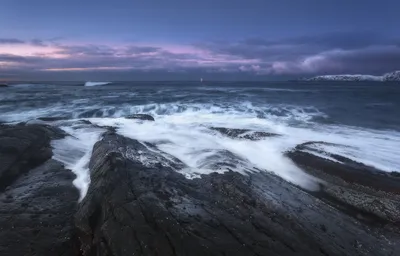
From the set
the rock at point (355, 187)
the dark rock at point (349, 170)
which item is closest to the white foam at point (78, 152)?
the rock at point (355, 187)

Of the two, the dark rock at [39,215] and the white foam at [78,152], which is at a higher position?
the dark rock at [39,215]

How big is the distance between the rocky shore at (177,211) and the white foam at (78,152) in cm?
27

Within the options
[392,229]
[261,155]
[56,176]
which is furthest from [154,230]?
[261,155]

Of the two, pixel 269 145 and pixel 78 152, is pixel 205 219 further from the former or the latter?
pixel 269 145

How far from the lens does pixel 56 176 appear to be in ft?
28.6

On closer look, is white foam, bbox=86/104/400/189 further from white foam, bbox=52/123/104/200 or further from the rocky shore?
white foam, bbox=52/123/104/200

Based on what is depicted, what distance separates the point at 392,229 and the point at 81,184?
7717 mm

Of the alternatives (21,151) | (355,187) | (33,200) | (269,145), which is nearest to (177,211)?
(33,200)

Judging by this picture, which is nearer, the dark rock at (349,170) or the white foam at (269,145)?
the dark rock at (349,170)

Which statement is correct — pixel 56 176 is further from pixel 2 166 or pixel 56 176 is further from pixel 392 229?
pixel 392 229

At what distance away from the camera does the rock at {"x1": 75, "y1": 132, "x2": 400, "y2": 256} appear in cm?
527

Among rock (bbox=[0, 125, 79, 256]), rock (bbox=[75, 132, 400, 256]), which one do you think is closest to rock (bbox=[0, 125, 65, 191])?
rock (bbox=[0, 125, 79, 256])

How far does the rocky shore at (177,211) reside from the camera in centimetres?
541

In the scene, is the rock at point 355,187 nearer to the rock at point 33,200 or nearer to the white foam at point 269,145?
the white foam at point 269,145
